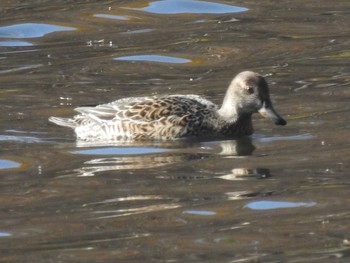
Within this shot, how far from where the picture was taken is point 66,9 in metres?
19.1

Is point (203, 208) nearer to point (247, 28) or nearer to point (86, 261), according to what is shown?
point (86, 261)

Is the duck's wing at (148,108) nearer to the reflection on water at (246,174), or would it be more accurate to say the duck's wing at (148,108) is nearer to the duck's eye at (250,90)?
the duck's eye at (250,90)

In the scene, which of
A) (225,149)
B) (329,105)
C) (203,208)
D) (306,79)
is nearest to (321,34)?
(306,79)

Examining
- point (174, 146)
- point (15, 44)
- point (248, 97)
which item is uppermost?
point (248, 97)

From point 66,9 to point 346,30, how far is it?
150 inches

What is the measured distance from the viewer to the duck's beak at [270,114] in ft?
40.9

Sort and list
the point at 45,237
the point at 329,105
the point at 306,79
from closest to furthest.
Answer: the point at 45,237 < the point at 329,105 < the point at 306,79

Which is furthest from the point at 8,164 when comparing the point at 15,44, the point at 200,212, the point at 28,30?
the point at 28,30

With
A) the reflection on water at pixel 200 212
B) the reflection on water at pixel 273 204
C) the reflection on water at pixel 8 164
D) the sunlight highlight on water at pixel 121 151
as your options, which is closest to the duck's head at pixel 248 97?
the sunlight highlight on water at pixel 121 151

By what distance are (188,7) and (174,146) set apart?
258 inches

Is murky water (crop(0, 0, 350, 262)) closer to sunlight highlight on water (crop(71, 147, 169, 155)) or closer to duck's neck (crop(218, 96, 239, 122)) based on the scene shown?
sunlight highlight on water (crop(71, 147, 169, 155))

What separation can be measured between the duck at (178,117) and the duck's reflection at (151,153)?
0.63 ft

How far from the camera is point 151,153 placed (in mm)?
11992

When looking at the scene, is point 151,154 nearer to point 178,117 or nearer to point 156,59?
point 178,117
